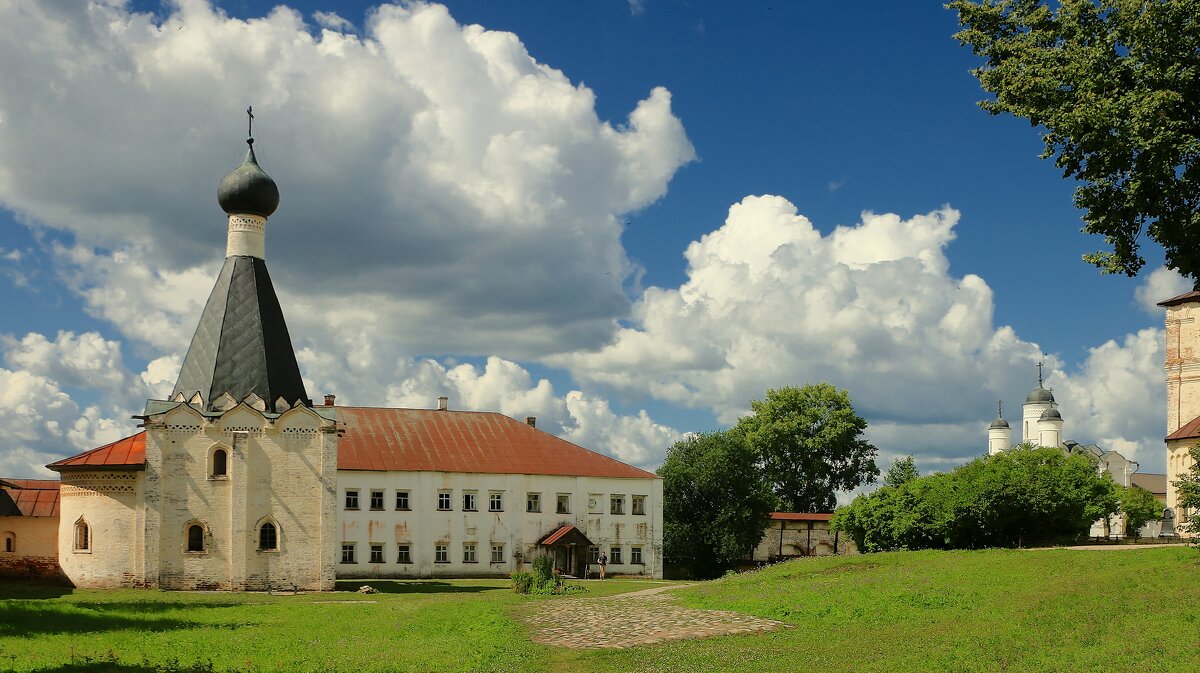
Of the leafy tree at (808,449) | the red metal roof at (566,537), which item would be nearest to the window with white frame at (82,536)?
the red metal roof at (566,537)

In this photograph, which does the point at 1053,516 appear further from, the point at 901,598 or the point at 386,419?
the point at 386,419

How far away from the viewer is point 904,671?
1364 cm

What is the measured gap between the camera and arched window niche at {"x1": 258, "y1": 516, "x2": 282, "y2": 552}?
3256 cm

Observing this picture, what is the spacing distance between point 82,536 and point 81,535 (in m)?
0.05

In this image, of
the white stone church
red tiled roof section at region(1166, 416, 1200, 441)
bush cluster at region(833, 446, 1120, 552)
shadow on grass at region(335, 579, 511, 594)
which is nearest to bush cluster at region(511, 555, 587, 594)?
shadow on grass at region(335, 579, 511, 594)

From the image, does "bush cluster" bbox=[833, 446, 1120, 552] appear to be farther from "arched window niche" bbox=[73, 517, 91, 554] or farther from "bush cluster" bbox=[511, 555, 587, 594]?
"arched window niche" bbox=[73, 517, 91, 554]

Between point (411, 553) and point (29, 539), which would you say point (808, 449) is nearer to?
point (411, 553)

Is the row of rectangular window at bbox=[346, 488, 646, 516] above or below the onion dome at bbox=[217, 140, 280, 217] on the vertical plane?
below

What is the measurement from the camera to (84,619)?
65.5 feet

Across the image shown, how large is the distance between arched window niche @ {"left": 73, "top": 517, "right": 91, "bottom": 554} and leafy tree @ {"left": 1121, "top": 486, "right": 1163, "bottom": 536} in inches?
Result: 1891

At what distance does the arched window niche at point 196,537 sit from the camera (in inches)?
1258

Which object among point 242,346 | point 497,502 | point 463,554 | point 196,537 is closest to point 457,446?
point 497,502

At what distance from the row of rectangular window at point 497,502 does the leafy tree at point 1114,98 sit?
30.1m

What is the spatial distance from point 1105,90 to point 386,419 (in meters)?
35.5
